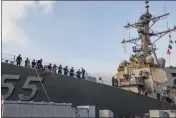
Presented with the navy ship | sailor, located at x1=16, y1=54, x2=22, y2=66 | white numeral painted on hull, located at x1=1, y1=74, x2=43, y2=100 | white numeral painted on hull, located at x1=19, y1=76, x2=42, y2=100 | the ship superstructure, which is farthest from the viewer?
the ship superstructure

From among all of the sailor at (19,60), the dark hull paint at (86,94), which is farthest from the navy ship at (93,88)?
the sailor at (19,60)

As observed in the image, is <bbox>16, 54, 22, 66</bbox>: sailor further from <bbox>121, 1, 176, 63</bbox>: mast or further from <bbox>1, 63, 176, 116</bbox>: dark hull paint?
<bbox>121, 1, 176, 63</bbox>: mast

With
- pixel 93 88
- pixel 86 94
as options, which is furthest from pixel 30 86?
pixel 93 88

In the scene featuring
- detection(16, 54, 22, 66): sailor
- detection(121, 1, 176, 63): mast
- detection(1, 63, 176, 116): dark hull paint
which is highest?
detection(121, 1, 176, 63): mast

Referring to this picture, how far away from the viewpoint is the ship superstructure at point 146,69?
1773 centimetres

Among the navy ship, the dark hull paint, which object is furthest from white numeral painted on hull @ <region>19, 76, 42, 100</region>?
the dark hull paint

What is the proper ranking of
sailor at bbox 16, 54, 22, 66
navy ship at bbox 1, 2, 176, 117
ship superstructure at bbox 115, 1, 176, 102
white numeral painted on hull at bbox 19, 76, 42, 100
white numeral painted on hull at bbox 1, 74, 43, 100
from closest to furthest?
1. white numeral painted on hull at bbox 1, 74, 43, 100
2. navy ship at bbox 1, 2, 176, 117
3. white numeral painted on hull at bbox 19, 76, 42, 100
4. sailor at bbox 16, 54, 22, 66
5. ship superstructure at bbox 115, 1, 176, 102

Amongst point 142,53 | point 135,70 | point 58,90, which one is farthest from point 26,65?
point 142,53

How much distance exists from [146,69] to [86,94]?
18.5ft

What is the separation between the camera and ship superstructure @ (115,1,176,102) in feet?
58.2

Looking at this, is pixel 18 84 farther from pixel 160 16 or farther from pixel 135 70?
pixel 160 16

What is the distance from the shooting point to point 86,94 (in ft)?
46.7

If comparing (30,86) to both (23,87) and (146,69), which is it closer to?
(23,87)

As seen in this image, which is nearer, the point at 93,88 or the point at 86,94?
the point at 86,94
